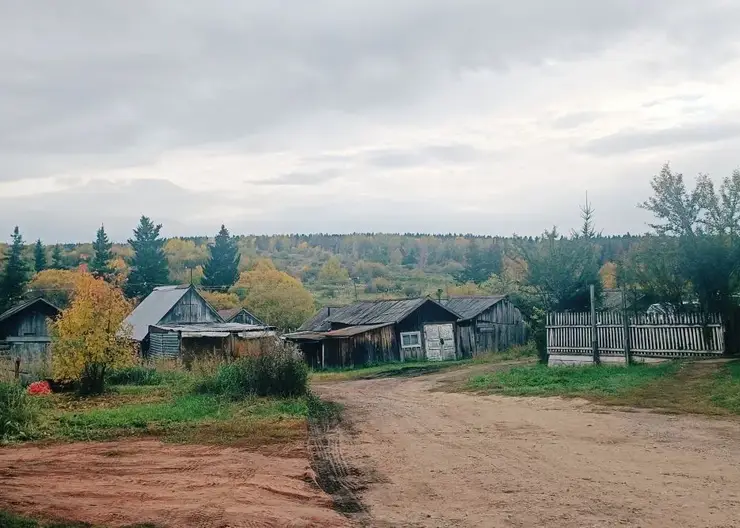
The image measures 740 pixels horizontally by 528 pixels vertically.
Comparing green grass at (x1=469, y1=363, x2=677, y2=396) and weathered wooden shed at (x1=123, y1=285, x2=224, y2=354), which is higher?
weathered wooden shed at (x1=123, y1=285, x2=224, y2=354)

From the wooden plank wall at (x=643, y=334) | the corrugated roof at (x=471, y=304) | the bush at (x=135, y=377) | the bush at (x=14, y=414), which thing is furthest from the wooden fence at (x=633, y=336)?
the corrugated roof at (x=471, y=304)

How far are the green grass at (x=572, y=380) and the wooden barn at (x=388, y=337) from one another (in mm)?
17567

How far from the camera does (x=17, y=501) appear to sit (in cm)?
783

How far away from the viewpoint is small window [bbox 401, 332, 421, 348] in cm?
4172

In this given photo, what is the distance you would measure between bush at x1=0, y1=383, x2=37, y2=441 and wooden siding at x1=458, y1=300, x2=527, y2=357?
3216 cm

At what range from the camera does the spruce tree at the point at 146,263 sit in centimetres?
7194

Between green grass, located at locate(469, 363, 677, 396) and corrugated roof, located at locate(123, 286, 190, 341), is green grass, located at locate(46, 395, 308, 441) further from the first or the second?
corrugated roof, located at locate(123, 286, 190, 341)

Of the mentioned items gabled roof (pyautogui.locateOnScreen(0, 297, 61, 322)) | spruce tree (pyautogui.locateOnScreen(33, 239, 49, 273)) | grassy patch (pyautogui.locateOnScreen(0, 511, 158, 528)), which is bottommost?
grassy patch (pyautogui.locateOnScreen(0, 511, 158, 528))

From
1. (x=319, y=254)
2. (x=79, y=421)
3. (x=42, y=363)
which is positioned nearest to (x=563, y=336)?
(x=79, y=421)

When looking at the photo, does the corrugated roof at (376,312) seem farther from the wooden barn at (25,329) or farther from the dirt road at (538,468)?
the dirt road at (538,468)

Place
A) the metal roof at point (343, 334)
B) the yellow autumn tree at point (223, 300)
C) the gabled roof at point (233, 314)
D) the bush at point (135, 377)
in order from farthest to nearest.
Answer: the yellow autumn tree at point (223, 300) < the gabled roof at point (233, 314) < the metal roof at point (343, 334) < the bush at point (135, 377)

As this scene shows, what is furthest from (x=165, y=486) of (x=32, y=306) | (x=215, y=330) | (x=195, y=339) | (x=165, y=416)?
(x=32, y=306)

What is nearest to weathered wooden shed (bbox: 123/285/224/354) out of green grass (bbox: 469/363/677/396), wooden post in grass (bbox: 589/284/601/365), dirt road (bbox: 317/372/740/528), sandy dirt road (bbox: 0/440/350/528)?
green grass (bbox: 469/363/677/396)

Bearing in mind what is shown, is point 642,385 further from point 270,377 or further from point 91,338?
point 91,338
